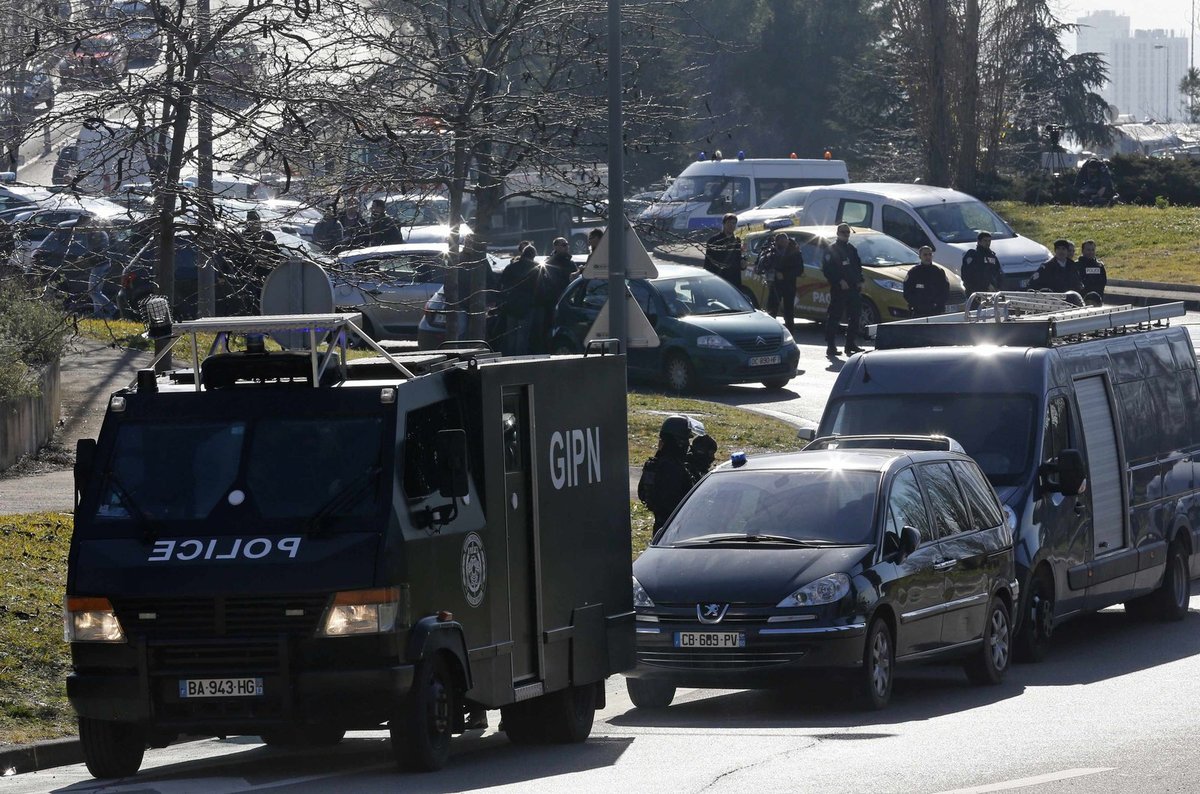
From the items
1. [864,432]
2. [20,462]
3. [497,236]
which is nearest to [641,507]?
[864,432]

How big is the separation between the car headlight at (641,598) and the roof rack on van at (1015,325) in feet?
15.3

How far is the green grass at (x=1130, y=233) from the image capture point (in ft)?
129

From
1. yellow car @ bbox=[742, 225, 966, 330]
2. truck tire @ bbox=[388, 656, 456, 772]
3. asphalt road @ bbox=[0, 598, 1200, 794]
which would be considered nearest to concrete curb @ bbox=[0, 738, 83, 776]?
asphalt road @ bbox=[0, 598, 1200, 794]

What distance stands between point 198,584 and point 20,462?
9774mm

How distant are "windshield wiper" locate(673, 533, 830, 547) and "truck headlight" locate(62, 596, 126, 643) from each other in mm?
4411

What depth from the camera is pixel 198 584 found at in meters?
9.11

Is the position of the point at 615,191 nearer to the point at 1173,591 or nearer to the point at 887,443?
the point at 887,443

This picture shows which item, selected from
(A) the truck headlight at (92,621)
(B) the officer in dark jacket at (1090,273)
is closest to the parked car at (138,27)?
(A) the truck headlight at (92,621)

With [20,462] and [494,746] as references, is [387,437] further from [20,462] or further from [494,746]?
[20,462]

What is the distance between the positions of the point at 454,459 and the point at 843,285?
1987 centimetres

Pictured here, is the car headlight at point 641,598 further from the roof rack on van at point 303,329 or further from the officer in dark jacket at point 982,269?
the officer in dark jacket at point 982,269

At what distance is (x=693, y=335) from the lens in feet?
84.7

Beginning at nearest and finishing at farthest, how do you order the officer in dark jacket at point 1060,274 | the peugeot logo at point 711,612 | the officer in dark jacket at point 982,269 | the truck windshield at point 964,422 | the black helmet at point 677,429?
the peugeot logo at point 711,612, the black helmet at point 677,429, the truck windshield at point 964,422, the officer in dark jacket at point 1060,274, the officer in dark jacket at point 982,269

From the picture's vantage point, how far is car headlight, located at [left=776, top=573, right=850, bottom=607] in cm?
1167
